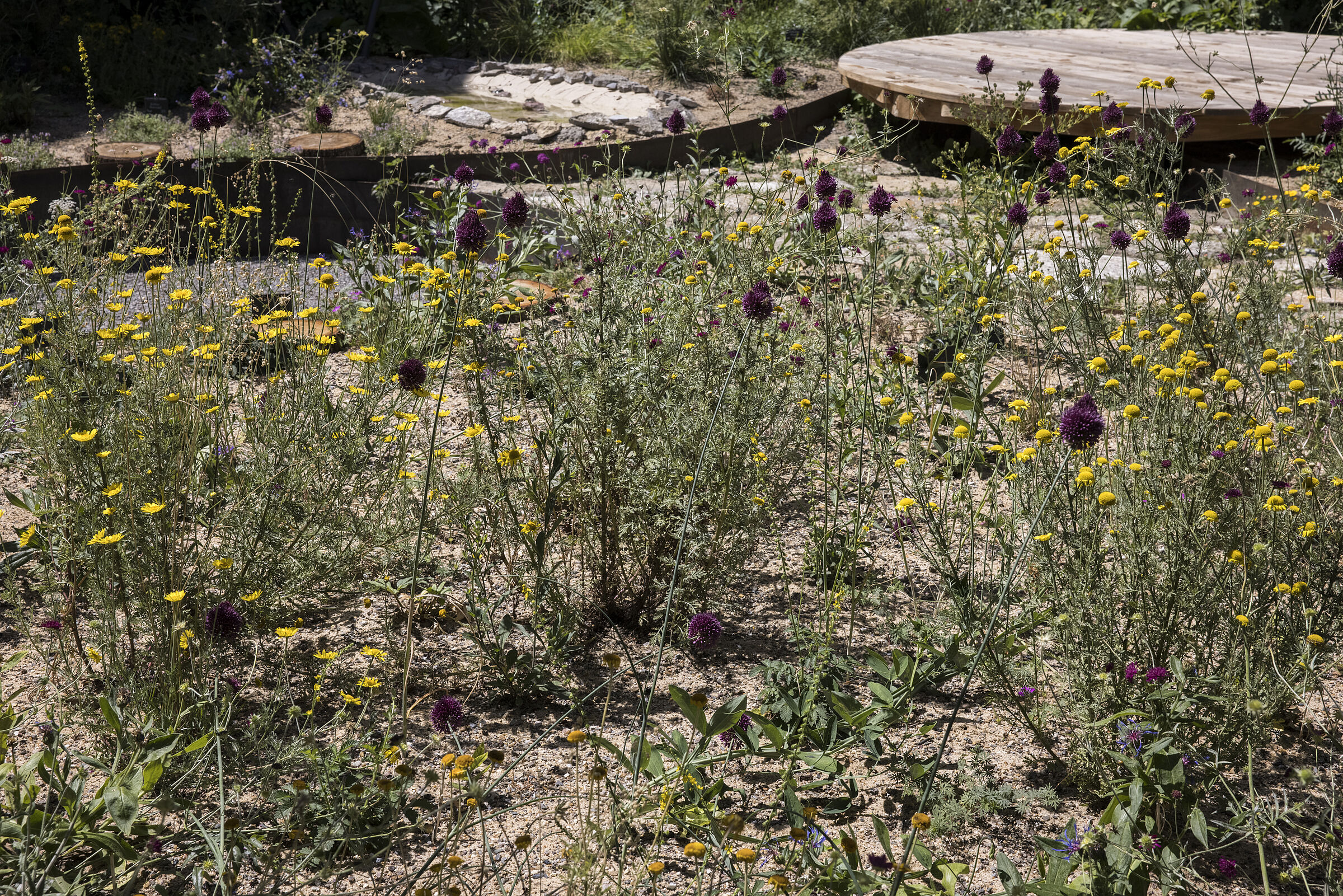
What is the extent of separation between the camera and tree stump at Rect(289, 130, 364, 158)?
6.36 metres

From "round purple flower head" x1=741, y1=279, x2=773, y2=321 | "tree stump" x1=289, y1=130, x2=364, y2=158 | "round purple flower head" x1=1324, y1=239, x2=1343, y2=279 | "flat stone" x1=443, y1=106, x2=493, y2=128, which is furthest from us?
"flat stone" x1=443, y1=106, x2=493, y2=128

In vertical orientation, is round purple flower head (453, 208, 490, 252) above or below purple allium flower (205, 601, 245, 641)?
above

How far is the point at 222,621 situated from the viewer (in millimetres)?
2066

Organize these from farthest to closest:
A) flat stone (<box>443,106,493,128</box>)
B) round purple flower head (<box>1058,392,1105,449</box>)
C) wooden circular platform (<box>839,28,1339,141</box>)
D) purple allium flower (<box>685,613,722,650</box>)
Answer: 1. flat stone (<box>443,106,493,128</box>)
2. wooden circular platform (<box>839,28,1339,141</box>)
3. purple allium flower (<box>685,613,722,650</box>)
4. round purple flower head (<box>1058,392,1105,449</box>)

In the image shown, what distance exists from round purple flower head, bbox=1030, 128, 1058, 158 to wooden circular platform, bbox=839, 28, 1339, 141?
2.06 meters

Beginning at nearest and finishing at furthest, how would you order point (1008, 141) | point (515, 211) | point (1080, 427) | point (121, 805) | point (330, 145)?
1. point (121, 805)
2. point (1080, 427)
3. point (515, 211)
4. point (1008, 141)
5. point (330, 145)

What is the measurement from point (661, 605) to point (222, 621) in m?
1.09

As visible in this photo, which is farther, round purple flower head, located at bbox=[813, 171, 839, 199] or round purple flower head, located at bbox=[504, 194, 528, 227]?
round purple flower head, located at bbox=[813, 171, 839, 199]

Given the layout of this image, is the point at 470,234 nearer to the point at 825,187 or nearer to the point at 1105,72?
Result: the point at 825,187

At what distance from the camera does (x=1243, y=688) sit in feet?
6.35

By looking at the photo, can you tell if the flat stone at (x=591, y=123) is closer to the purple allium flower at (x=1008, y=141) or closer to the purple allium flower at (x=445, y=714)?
the purple allium flower at (x=1008, y=141)

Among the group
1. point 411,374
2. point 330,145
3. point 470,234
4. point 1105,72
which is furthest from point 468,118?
point 411,374

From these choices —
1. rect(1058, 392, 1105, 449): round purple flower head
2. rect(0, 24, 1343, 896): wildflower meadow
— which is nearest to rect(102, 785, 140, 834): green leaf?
rect(0, 24, 1343, 896): wildflower meadow

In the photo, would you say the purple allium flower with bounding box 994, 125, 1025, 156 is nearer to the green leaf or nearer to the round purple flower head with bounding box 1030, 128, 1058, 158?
the round purple flower head with bounding box 1030, 128, 1058, 158
